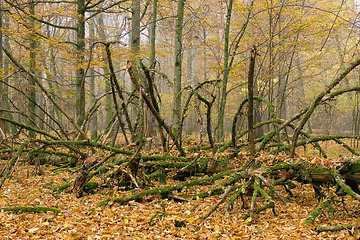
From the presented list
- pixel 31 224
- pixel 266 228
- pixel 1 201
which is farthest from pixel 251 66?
pixel 1 201

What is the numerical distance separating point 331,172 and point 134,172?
280cm

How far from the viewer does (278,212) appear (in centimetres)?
331

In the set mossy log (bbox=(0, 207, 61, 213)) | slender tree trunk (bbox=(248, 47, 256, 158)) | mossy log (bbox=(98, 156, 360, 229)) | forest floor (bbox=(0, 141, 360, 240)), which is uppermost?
slender tree trunk (bbox=(248, 47, 256, 158))

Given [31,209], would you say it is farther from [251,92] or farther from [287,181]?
[287,181]

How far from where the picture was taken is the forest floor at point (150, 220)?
2.53 m

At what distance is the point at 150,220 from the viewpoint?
2914 mm

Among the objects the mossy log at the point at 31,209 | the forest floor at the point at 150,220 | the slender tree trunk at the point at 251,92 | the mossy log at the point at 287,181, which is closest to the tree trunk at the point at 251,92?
the slender tree trunk at the point at 251,92

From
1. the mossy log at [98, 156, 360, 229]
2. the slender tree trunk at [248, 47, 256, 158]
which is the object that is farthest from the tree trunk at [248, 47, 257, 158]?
the mossy log at [98, 156, 360, 229]

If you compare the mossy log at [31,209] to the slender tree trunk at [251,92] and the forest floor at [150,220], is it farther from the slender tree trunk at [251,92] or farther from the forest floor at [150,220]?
the slender tree trunk at [251,92]

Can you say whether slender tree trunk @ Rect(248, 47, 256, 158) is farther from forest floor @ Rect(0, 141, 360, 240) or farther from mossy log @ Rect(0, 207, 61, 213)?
mossy log @ Rect(0, 207, 61, 213)

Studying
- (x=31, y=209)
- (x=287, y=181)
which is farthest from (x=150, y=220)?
(x=287, y=181)

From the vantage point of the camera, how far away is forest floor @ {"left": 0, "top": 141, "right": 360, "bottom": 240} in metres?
2.53

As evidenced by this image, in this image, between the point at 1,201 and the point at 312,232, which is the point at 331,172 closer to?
the point at 312,232

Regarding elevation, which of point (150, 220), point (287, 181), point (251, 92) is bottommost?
point (150, 220)
